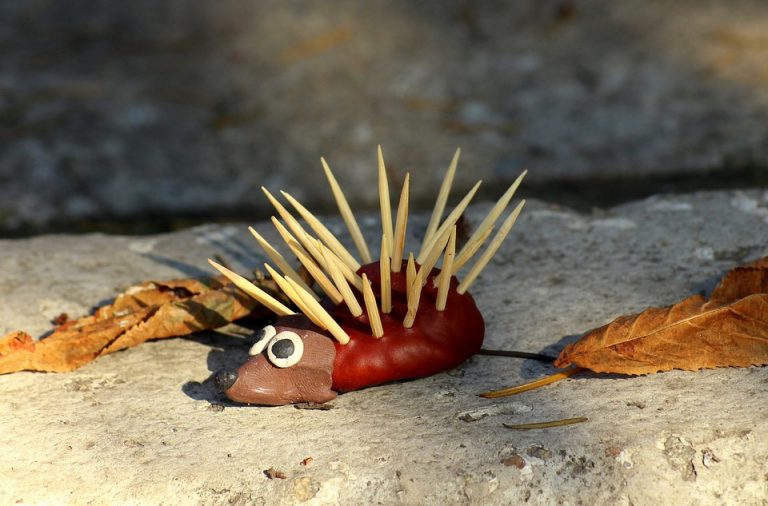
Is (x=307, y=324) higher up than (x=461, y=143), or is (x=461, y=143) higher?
(x=307, y=324)

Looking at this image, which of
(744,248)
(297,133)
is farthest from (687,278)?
(297,133)

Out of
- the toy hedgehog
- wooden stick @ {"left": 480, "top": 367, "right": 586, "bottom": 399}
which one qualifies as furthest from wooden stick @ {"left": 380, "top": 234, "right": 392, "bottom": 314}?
wooden stick @ {"left": 480, "top": 367, "right": 586, "bottom": 399}

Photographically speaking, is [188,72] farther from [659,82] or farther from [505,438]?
[505,438]

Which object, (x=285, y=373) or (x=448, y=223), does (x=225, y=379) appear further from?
(x=448, y=223)

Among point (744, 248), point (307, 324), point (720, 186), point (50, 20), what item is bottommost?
point (720, 186)

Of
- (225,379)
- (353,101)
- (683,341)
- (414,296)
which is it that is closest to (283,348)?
(225,379)

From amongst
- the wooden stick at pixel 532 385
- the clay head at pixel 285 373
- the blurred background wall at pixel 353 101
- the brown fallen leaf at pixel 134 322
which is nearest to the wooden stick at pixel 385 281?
the clay head at pixel 285 373

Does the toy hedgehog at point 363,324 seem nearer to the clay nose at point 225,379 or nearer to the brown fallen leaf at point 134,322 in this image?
the clay nose at point 225,379
